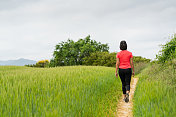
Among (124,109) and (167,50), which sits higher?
(167,50)

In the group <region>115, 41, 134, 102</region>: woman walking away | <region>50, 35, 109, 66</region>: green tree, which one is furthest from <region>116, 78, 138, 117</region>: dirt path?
<region>50, 35, 109, 66</region>: green tree

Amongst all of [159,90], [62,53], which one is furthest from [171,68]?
[62,53]

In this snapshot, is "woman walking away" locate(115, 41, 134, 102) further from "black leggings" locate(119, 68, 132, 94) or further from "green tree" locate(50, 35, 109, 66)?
"green tree" locate(50, 35, 109, 66)

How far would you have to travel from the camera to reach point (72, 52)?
3497 centimetres

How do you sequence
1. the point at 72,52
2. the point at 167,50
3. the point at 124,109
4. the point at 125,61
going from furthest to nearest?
the point at 72,52, the point at 167,50, the point at 125,61, the point at 124,109

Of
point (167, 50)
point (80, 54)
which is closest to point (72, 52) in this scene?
point (80, 54)

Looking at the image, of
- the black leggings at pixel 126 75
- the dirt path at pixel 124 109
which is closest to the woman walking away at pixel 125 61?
the black leggings at pixel 126 75

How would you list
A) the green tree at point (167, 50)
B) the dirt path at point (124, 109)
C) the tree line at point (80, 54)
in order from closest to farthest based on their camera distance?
1. the dirt path at point (124, 109)
2. the green tree at point (167, 50)
3. the tree line at point (80, 54)

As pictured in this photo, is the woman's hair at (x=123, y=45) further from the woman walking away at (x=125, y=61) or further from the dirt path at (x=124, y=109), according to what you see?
the dirt path at (x=124, y=109)

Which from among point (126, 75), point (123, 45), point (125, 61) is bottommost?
point (126, 75)

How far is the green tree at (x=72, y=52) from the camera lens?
35094mm

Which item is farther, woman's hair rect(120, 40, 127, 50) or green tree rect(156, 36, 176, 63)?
green tree rect(156, 36, 176, 63)

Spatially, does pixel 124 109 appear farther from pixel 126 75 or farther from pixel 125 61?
pixel 125 61

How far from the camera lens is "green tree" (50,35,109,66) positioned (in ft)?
115
